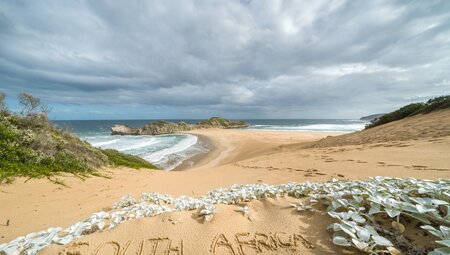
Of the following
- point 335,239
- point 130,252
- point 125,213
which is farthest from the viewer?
point 125,213

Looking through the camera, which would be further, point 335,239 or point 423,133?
point 423,133

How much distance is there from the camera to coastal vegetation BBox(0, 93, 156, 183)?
201 inches

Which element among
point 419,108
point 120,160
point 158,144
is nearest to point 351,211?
point 120,160

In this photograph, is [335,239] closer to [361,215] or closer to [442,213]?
[361,215]

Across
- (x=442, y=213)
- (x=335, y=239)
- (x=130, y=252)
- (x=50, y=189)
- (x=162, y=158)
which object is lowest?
(x=162, y=158)

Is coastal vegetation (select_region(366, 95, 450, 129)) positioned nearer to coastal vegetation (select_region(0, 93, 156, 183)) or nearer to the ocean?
the ocean

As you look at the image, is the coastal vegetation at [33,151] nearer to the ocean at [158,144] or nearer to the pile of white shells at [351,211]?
the ocean at [158,144]

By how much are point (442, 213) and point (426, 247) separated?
47cm

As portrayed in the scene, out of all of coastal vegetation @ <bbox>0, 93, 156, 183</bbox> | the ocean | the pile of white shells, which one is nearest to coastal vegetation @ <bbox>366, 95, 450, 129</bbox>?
the pile of white shells

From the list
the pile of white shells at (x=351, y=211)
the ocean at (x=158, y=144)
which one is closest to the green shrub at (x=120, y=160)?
the ocean at (x=158, y=144)

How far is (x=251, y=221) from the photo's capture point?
2.25m

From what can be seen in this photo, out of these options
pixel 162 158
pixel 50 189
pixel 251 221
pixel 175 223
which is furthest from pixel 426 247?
pixel 162 158

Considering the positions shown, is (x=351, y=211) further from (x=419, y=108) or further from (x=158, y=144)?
(x=158, y=144)

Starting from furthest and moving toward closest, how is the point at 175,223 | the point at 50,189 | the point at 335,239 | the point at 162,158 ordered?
the point at 162,158
the point at 50,189
the point at 175,223
the point at 335,239
